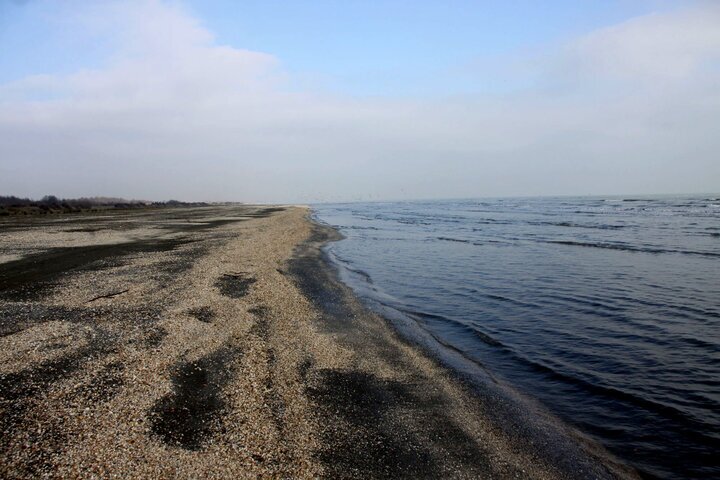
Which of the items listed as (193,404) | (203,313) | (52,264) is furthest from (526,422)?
(52,264)

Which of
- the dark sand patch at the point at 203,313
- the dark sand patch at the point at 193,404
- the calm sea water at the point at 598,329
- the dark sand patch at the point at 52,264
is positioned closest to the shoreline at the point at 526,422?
the calm sea water at the point at 598,329

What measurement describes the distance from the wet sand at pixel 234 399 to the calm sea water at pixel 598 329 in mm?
1282

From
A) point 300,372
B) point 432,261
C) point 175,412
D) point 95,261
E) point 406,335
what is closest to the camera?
point 175,412

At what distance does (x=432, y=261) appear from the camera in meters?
24.3

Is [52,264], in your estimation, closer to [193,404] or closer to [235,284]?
[235,284]

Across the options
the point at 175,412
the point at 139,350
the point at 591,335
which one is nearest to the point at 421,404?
the point at 175,412

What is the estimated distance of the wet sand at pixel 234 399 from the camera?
510 cm

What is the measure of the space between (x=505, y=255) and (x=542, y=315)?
1336 centimetres

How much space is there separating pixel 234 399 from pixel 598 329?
10398mm

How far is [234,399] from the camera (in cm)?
658

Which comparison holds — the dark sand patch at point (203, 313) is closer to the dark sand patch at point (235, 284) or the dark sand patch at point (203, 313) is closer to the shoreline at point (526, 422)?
the dark sand patch at point (235, 284)

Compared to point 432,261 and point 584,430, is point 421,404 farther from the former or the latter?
point 432,261

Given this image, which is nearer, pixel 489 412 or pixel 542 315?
pixel 489 412

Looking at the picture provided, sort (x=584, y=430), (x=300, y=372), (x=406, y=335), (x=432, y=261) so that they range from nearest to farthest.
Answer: (x=584, y=430), (x=300, y=372), (x=406, y=335), (x=432, y=261)
